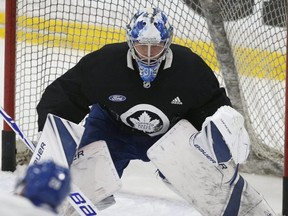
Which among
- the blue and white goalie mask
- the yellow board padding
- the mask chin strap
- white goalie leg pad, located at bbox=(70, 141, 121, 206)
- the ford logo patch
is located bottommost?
white goalie leg pad, located at bbox=(70, 141, 121, 206)

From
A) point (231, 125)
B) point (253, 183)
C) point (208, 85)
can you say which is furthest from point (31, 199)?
point (253, 183)

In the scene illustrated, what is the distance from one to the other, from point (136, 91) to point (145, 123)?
0.12m

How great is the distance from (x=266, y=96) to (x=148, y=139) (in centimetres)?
116

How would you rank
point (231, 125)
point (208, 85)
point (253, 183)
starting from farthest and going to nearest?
point (253, 183), point (208, 85), point (231, 125)

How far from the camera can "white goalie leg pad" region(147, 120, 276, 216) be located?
304 centimetres

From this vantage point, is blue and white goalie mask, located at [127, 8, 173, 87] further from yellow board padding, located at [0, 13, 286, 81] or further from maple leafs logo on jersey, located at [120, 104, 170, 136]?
yellow board padding, located at [0, 13, 286, 81]

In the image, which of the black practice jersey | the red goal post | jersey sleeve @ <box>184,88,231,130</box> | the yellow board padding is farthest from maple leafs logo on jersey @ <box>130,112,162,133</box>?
the yellow board padding

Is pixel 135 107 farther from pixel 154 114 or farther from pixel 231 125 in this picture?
pixel 231 125

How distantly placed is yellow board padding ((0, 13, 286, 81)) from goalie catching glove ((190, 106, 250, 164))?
1.13 metres

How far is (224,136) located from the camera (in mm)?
2846

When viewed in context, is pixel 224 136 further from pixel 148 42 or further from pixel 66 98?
pixel 66 98

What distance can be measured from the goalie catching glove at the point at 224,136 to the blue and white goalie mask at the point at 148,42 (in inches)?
9.9

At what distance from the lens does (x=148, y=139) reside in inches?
127

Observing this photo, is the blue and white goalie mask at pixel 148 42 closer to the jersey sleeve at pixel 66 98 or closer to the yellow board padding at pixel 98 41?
the jersey sleeve at pixel 66 98
